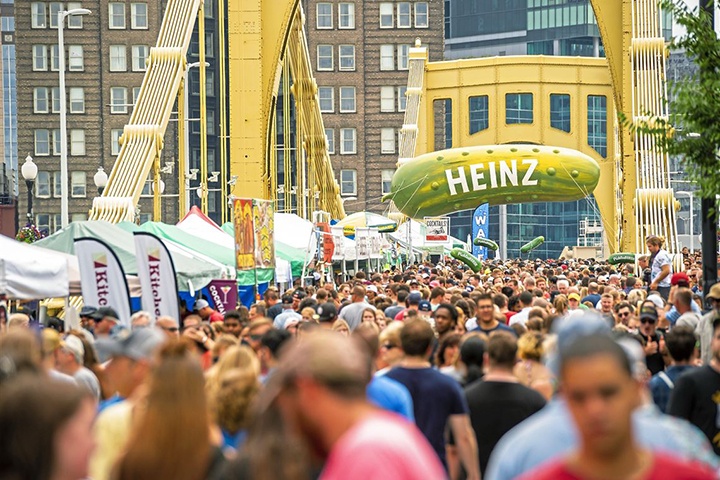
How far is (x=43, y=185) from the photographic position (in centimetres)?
9312

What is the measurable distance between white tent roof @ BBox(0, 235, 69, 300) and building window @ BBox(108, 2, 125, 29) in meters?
79.8

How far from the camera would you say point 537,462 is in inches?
183

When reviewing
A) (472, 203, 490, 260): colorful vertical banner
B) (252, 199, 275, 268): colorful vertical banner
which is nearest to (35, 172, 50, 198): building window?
(472, 203, 490, 260): colorful vertical banner

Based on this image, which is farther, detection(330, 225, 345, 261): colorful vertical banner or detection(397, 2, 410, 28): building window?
detection(397, 2, 410, 28): building window

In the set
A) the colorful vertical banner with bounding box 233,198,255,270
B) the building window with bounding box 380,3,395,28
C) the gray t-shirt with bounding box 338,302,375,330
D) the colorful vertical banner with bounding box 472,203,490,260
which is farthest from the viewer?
the building window with bounding box 380,3,395,28

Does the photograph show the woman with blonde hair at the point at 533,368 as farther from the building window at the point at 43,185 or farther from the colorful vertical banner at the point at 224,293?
the building window at the point at 43,185

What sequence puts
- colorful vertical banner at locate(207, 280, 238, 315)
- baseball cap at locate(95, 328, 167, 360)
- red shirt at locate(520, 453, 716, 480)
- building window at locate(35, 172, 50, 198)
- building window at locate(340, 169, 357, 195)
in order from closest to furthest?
1. red shirt at locate(520, 453, 716, 480)
2. baseball cap at locate(95, 328, 167, 360)
3. colorful vertical banner at locate(207, 280, 238, 315)
4. building window at locate(35, 172, 50, 198)
5. building window at locate(340, 169, 357, 195)

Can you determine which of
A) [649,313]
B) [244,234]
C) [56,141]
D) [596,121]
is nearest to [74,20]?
[56,141]

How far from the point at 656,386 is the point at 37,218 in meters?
86.8

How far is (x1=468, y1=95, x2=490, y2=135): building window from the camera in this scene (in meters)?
95.4

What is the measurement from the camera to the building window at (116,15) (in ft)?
308

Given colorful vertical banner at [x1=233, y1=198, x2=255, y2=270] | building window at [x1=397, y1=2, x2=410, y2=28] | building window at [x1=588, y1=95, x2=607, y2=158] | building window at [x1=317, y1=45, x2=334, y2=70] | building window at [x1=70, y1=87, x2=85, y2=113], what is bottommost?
colorful vertical banner at [x1=233, y1=198, x2=255, y2=270]

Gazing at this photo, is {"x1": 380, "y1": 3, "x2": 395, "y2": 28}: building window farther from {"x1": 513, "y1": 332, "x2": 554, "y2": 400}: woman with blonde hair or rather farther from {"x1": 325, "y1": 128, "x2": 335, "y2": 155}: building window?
{"x1": 513, "y1": 332, "x2": 554, "y2": 400}: woman with blonde hair

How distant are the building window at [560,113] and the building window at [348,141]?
13.2m
